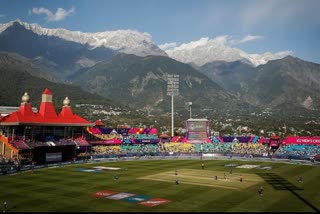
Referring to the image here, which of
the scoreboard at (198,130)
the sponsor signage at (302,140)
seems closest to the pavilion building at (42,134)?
the scoreboard at (198,130)

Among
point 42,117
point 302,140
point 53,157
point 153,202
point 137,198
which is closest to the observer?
point 153,202

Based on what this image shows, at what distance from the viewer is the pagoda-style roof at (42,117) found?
303 feet

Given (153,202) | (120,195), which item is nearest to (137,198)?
(120,195)

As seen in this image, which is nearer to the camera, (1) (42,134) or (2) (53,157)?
(2) (53,157)

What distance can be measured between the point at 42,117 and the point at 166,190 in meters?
57.8

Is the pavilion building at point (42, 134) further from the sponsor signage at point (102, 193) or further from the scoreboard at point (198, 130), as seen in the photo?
the sponsor signage at point (102, 193)

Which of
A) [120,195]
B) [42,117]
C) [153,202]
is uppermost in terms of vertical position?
[42,117]

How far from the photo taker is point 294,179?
67.6 m

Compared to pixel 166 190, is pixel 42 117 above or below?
above

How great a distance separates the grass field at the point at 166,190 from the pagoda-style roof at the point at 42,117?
1858 cm

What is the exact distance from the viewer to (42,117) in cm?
10031

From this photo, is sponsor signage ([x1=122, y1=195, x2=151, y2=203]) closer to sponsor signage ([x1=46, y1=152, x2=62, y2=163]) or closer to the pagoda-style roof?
the pagoda-style roof

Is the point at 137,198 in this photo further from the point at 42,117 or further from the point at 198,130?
the point at 198,130

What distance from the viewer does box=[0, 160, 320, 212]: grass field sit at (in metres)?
44.6
